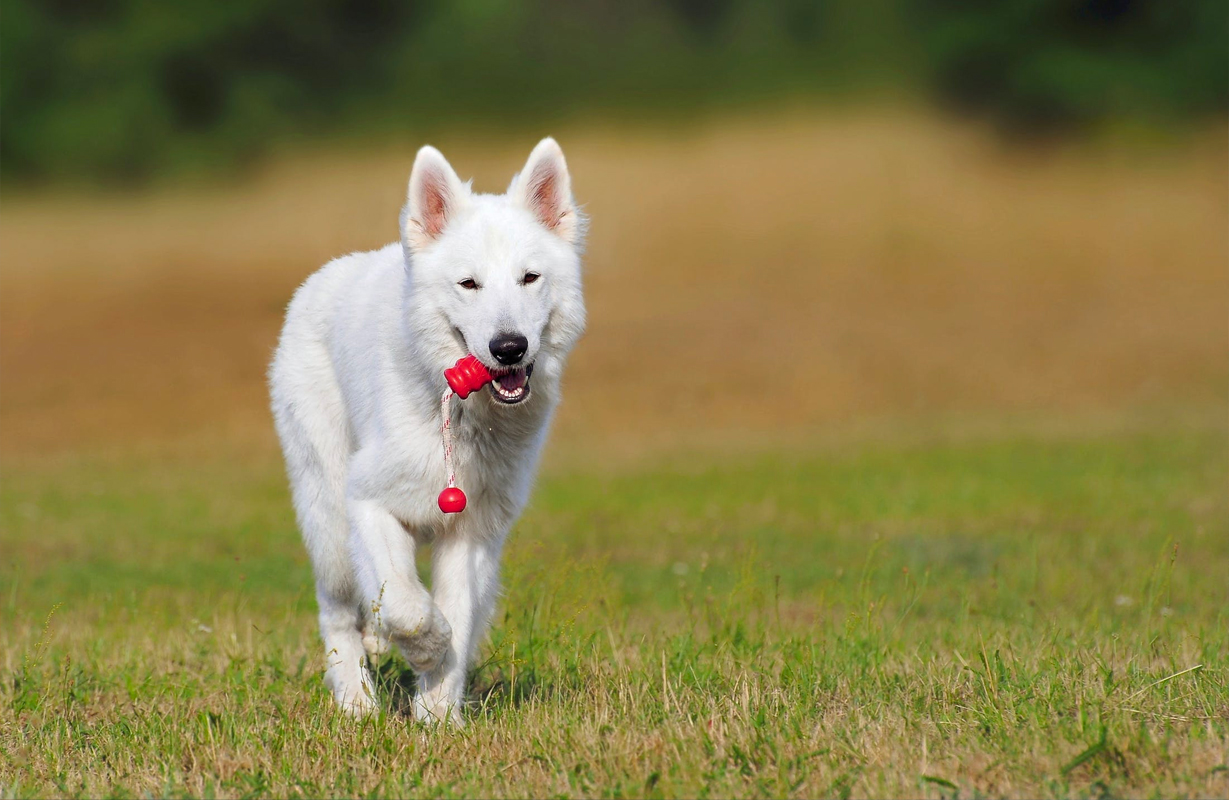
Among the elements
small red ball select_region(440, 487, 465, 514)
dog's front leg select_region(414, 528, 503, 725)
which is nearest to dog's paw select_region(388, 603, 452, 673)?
dog's front leg select_region(414, 528, 503, 725)

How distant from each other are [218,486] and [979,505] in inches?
278

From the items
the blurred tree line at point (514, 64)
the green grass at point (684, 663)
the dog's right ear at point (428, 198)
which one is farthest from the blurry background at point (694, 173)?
the dog's right ear at point (428, 198)

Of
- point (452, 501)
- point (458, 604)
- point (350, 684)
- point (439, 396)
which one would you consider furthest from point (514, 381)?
point (350, 684)

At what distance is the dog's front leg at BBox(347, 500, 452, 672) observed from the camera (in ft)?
15.3

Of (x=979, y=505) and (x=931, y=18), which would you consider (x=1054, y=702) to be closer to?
(x=979, y=505)

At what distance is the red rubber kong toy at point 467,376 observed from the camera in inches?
185

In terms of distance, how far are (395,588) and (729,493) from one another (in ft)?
24.4

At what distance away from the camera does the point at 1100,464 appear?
1283 centimetres

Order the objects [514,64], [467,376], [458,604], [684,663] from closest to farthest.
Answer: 1. [467,376]
2. [458,604]
3. [684,663]
4. [514,64]

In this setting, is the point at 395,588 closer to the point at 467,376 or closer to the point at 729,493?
the point at 467,376

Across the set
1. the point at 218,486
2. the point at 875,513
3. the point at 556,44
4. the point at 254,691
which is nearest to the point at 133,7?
the point at 556,44

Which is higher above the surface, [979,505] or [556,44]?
[556,44]

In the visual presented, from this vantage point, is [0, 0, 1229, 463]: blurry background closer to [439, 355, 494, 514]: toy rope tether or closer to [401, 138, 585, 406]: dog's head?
[401, 138, 585, 406]: dog's head

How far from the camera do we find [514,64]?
2070cm
